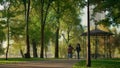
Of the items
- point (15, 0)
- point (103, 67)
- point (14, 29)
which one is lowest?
point (103, 67)

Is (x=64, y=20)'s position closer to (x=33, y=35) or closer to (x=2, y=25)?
(x=33, y=35)

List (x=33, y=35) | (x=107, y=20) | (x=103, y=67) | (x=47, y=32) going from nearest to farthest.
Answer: (x=103, y=67), (x=107, y=20), (x=33, y=35), (x=47, y=32)

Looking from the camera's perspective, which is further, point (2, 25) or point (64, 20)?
point (64, 20)

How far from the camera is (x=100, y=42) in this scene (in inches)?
3302

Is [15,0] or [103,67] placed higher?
[15,0]

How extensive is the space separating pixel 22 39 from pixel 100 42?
807 inches

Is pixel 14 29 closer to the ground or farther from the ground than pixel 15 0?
closer to the ground

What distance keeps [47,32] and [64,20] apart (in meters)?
4.96

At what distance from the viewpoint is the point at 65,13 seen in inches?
2333

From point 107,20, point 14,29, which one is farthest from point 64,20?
point 107,20

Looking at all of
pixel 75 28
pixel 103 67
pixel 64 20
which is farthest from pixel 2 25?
pixel 75 28

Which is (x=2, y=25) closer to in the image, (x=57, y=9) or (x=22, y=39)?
(x=57, y=9)

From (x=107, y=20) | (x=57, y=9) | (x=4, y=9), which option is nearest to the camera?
(x=107, y=20)

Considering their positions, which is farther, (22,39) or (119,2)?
(22,39)
